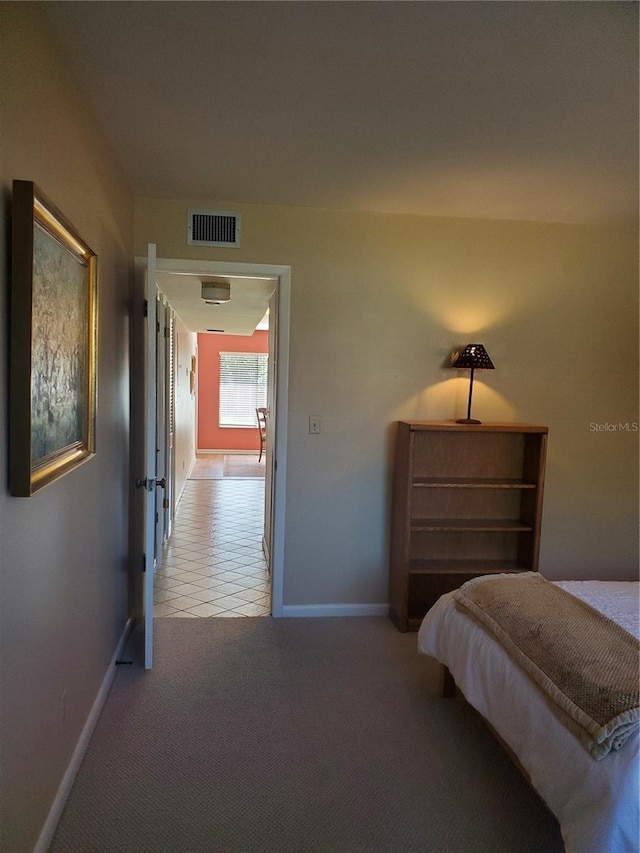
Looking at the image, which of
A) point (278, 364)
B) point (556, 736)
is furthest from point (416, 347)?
point (556, 736)

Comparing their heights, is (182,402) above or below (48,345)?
below

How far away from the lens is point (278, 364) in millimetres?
3268

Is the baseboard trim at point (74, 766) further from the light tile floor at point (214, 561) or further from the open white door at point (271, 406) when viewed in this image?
the open white door at point (271, 406)

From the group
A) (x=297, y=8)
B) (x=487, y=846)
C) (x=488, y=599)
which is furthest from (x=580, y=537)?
(x=297, y=8)

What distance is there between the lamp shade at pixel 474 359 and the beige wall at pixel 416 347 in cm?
23

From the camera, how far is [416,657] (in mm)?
2904

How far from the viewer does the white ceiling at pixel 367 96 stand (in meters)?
1.54

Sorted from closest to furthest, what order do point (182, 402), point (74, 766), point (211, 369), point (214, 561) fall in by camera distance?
point (74, 766) < point (214, 561) < point (182, 402) < point (211, 369)

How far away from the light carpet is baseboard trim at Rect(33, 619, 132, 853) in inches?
1.2

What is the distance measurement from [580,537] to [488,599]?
5.81 feet

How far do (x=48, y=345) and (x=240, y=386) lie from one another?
28.8 feet

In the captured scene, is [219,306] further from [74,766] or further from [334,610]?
[74,766]

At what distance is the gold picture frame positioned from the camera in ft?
4.33

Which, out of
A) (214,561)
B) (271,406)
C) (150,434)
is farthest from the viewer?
(214,561)
